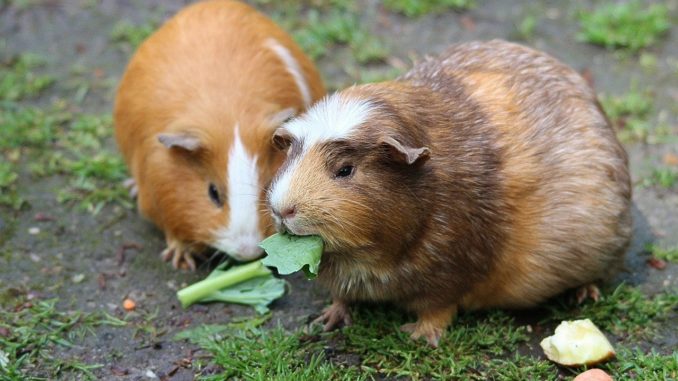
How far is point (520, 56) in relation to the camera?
467 cm

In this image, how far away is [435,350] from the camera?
425 cm

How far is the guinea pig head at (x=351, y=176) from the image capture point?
11.7ft

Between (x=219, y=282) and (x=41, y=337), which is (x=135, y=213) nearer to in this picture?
(x=219, y=282)

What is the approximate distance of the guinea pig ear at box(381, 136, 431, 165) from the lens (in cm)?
358

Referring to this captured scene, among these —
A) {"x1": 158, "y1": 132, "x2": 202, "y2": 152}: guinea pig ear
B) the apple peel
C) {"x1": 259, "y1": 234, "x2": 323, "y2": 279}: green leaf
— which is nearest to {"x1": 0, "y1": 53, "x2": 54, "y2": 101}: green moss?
{"x1": 158, "y1": 132, "x2": 202, "y2": 152}: guinea pig ear

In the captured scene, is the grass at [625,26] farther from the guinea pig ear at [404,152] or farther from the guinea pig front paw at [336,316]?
the guinea pig ear at [404,152]

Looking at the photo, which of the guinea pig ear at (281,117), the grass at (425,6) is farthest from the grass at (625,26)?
the guinea pig ear at (281,117)

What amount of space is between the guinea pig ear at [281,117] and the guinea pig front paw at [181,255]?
88cm

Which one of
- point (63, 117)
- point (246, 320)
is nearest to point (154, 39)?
point (63, 117)

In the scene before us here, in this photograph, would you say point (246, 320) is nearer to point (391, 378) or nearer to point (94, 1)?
point (391, 378)

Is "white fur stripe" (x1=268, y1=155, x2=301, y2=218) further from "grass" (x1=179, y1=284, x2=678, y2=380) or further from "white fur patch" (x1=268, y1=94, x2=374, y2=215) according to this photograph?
"grass" (x1=179, y1=284, x2=678, y2=380)

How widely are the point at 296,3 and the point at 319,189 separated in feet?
13.7

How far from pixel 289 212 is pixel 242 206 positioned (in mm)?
1025

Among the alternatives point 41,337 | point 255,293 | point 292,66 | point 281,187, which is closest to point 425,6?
point 292,66
